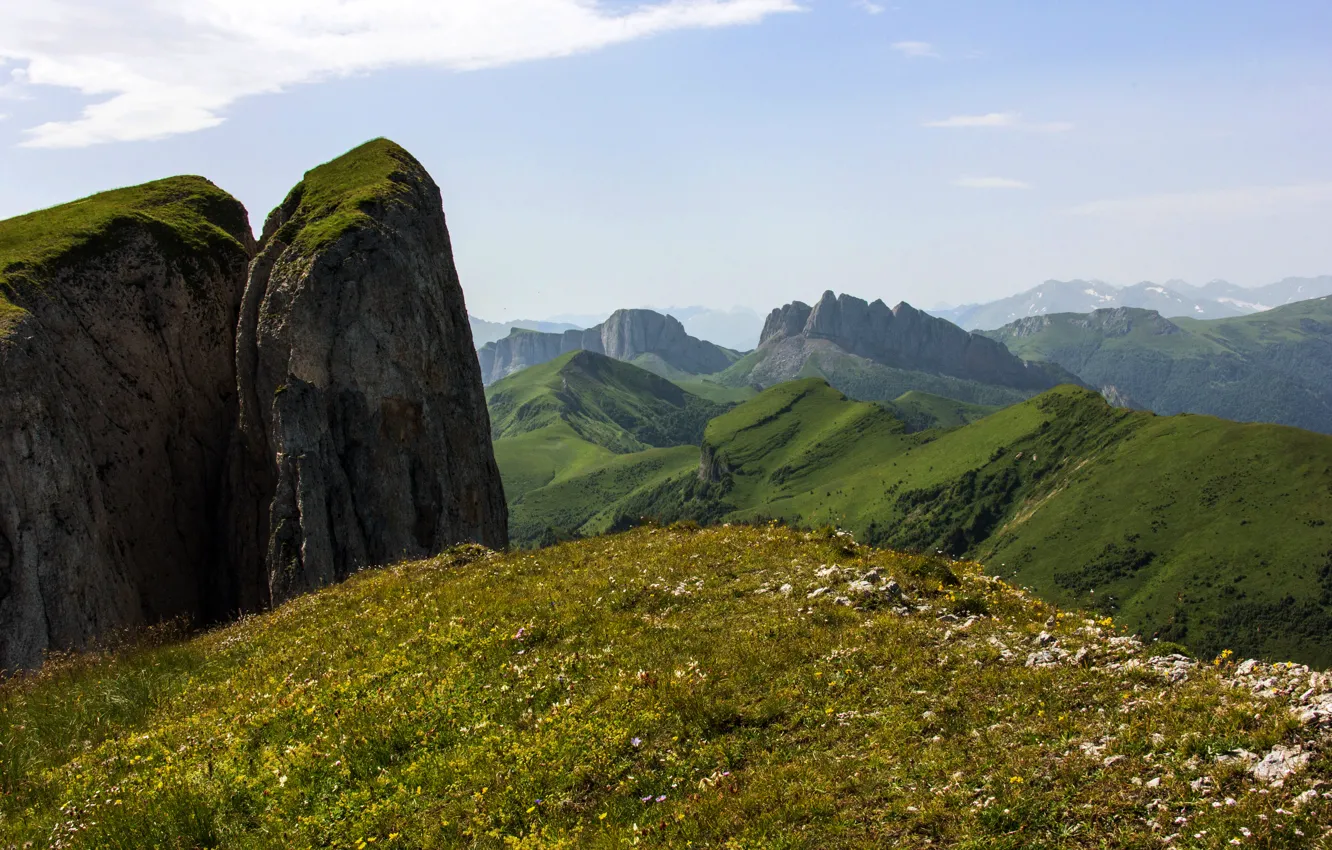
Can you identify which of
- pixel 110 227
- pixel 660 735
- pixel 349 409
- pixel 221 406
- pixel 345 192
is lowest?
pixel 660 735

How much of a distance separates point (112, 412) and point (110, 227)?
12.9 meters

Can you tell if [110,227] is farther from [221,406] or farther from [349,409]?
[349,409]

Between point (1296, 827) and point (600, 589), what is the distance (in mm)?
13998

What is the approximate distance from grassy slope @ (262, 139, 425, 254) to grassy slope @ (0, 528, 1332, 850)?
39.9 meters

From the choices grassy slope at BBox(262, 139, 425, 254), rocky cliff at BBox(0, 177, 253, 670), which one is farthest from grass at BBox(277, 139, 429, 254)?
rocky cliff at BBox(0, 177, 253, 670)

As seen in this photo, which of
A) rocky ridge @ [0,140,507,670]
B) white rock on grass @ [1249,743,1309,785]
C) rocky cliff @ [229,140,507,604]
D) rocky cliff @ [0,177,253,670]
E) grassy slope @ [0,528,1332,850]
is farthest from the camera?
rocky cliff @ [229,140,507,604]

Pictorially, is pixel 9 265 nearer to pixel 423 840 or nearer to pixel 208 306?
pixel 208 306

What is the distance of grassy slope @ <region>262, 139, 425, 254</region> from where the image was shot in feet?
171

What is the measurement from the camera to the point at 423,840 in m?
9.98

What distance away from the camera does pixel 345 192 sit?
57.3 metres

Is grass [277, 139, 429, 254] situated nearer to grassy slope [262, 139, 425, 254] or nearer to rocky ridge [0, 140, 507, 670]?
grassy slope [262, 139, 425, 254]

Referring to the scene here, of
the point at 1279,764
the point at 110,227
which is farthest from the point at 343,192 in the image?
the point at 1279,764

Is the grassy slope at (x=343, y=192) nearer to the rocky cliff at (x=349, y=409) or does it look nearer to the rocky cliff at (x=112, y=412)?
the rocky cliff at (x=349, y=409)

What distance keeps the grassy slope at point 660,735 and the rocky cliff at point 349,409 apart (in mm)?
29126
